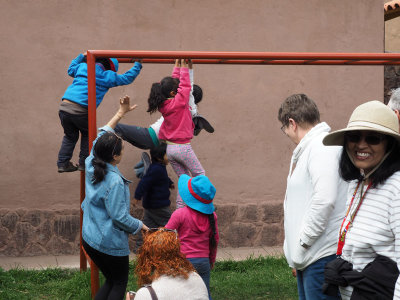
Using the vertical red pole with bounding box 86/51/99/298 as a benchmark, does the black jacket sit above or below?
below

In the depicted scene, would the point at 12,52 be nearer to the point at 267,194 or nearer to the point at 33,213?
the point at 33,213

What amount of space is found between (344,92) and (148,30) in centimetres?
279

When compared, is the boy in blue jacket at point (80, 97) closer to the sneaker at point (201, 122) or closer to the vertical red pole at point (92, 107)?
the vertical red pole at point (92, 107)

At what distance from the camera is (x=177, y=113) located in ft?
18.0

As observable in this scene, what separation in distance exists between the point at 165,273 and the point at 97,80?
2.73 meters

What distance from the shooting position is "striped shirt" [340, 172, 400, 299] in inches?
101

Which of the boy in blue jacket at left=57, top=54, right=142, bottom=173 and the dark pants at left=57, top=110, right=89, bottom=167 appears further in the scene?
the dark pants at left=57, top=110, right=89, bottom=167

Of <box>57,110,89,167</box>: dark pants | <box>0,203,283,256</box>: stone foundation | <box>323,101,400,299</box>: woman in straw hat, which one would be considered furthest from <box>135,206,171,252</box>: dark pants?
<box>323,101,400,299</box>: woman in straw hat

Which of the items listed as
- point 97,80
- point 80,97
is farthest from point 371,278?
point 80,97

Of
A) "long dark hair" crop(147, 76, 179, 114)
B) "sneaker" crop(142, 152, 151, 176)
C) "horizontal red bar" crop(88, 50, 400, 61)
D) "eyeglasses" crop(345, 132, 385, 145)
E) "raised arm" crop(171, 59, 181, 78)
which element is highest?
"horizontal red bar" crop(88, 50, 400, 61)

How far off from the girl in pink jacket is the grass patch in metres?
1.13

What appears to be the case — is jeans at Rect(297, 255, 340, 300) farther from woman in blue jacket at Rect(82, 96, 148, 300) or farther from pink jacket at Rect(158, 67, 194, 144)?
pink jacket at Rect(158, 67, 194, 144)

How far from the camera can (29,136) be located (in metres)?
7.47

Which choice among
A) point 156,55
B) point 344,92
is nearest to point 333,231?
point 156,55
